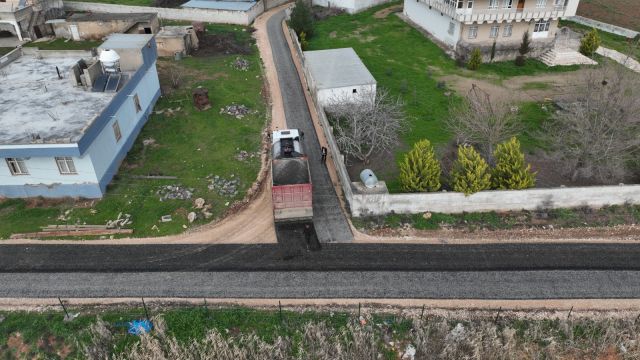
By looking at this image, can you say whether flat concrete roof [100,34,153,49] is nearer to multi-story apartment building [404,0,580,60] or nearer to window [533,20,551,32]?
multi-story apartment building [404,0,580,60]

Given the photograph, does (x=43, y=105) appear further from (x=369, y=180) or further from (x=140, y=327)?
(x=369, y=180)

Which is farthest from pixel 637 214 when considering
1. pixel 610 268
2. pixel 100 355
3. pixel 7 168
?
pixel 7 168

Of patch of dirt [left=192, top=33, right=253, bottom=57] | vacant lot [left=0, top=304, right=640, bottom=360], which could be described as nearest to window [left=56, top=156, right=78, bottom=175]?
vacant lot [left=0, top=304, right=640, bottom=360]

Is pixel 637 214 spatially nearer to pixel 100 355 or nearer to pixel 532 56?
pixel 532 56

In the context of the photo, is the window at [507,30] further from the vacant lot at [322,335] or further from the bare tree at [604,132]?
the vacant lot at [322,335]

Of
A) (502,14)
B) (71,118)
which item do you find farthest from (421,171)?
(502,14)

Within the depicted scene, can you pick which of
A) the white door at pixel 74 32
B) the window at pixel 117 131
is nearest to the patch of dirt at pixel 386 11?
the white door at pixel 74 32

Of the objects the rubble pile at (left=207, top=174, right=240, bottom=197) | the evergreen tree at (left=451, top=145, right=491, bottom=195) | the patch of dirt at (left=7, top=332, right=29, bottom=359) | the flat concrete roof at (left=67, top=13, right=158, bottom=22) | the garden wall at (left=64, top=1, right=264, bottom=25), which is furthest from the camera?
the garden wall at (left=64, top=1, right=264, bottom=25)
